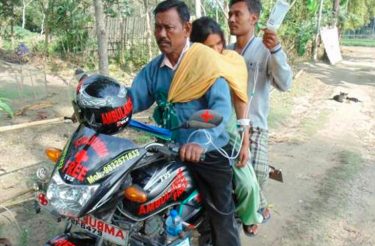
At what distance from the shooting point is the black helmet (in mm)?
1956

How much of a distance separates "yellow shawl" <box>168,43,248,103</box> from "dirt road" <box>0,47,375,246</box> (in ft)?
6.14

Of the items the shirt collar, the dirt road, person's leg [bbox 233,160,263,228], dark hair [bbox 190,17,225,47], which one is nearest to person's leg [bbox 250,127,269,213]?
person's leg [bbox 233,160,263,228]

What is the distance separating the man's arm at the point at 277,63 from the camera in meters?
3.09

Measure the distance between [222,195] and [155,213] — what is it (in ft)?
1.51

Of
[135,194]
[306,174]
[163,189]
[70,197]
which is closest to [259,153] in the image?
[163,189]

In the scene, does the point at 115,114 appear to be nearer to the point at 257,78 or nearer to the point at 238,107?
the point at 238,107

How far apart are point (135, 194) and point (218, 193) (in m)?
0.70

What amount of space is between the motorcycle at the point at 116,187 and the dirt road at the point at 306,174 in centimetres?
155

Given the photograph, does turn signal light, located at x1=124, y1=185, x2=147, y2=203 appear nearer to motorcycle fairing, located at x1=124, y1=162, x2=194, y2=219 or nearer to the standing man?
motorcycle fairing, located at x1=124, y1=162, x2=194, y2=219

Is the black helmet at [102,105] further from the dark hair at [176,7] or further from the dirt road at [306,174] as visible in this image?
the dirt road at [306,174]

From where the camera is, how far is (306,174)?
18.3 feet

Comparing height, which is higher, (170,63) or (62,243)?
(170,63)

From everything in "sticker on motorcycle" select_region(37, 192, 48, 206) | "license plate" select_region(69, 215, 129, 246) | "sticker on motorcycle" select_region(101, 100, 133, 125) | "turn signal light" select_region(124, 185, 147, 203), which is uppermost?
"sticker on motorcycle" select_region(101, 100, 133, 125)

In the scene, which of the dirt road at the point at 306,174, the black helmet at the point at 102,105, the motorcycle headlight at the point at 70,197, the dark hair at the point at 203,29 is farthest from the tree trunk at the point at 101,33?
the motorcycle headlight at the point at 70,197
